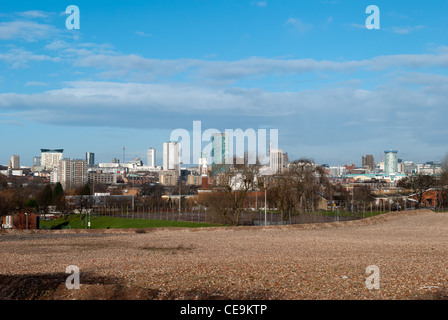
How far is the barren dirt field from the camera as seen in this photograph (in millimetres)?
13758

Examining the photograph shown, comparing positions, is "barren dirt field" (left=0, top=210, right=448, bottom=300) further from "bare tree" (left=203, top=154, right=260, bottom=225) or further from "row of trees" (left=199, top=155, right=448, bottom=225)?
"row of trees" (left=199, top=155, right=448, bottom=225)

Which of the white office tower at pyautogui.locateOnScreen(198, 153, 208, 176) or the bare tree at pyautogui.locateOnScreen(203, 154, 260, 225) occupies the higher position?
the white office tower at pyautogui.locateOnScreen(198, 153, 208, 176)

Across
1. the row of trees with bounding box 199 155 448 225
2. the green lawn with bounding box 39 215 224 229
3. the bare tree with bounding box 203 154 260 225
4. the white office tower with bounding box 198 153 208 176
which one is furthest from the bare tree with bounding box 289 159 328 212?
the white office tower with bounding box 198 153 208 176

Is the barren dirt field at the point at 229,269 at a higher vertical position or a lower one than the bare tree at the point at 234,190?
lower

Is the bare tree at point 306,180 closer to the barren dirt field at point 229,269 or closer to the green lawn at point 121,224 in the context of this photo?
the green lawn at point 121,224

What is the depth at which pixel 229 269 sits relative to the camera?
17594 mm

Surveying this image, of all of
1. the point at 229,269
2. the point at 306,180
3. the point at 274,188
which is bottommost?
the point at 229,269

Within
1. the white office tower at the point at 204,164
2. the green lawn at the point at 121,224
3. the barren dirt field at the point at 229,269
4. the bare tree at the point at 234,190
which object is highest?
the white office tower at the point at 204,164

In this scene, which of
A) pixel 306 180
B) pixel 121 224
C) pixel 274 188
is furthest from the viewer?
pixel 121 224

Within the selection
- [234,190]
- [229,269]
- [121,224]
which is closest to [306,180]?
[234,190]

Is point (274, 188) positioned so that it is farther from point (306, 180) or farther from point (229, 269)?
point (229, 269)

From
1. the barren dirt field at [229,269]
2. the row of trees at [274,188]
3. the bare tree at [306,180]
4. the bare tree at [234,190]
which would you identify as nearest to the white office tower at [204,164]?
the row of trees at [274,188]

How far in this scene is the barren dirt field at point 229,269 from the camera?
13.8m

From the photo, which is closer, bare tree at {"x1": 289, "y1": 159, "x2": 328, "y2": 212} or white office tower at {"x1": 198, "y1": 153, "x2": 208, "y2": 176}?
bare tree at {"x1": 289, "y1": 159, "x2": 328, "y2": 212}
